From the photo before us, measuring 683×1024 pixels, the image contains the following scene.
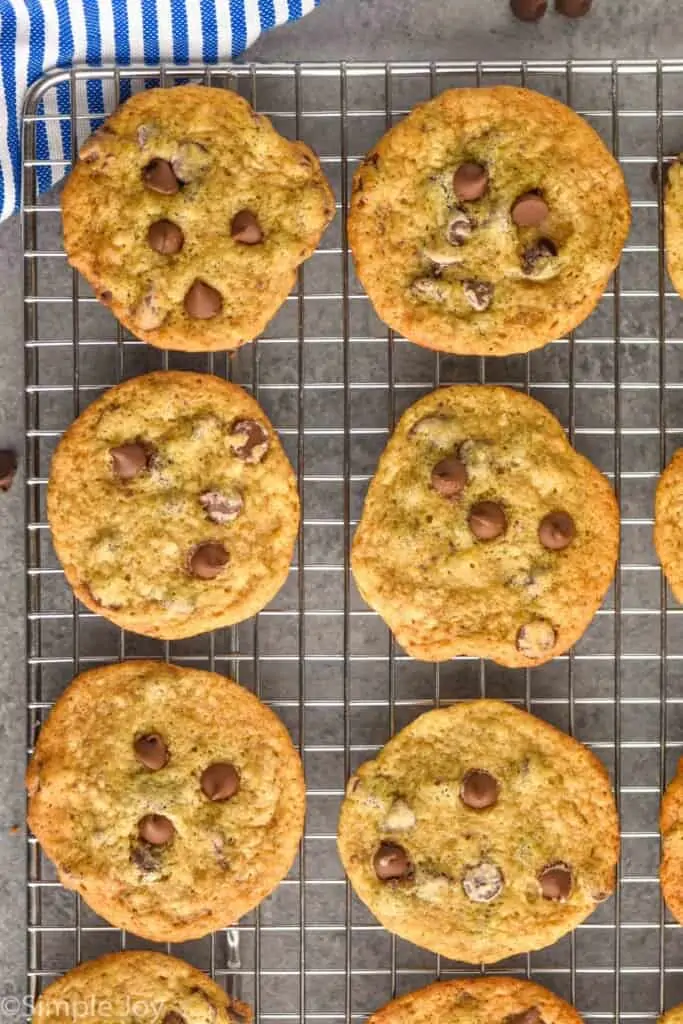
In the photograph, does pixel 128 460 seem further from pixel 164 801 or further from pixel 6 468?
pixel 164 801

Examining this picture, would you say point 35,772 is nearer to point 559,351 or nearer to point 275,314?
point 275,314

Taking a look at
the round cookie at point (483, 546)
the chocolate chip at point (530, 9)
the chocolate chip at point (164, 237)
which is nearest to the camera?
the chocolate chip at point (164, 237)

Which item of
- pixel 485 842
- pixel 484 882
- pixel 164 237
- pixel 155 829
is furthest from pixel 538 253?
pixel 155 829

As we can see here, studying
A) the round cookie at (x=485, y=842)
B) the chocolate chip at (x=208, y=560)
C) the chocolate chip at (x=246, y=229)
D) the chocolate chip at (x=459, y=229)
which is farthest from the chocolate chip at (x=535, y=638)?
the chocolate chip at (x=246, y=229)

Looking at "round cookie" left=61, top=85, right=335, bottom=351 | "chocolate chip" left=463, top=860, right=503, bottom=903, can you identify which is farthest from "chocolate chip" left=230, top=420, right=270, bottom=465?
"chocolate chip" left=463, top=860, right=503, bottom=903

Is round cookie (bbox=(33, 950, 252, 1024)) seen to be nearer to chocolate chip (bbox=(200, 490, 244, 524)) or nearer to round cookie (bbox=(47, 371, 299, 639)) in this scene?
round cookie (bbox=(47, 371, 299, 639))

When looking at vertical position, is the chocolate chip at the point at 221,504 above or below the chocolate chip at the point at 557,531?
above

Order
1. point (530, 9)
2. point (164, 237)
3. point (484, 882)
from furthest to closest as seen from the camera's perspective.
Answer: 1. point (530, 9)
2. point (484, 882)
3. point (164, 237)

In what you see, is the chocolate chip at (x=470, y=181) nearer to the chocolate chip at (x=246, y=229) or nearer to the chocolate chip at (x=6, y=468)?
the chocolate chip at (x=246, y=229)
